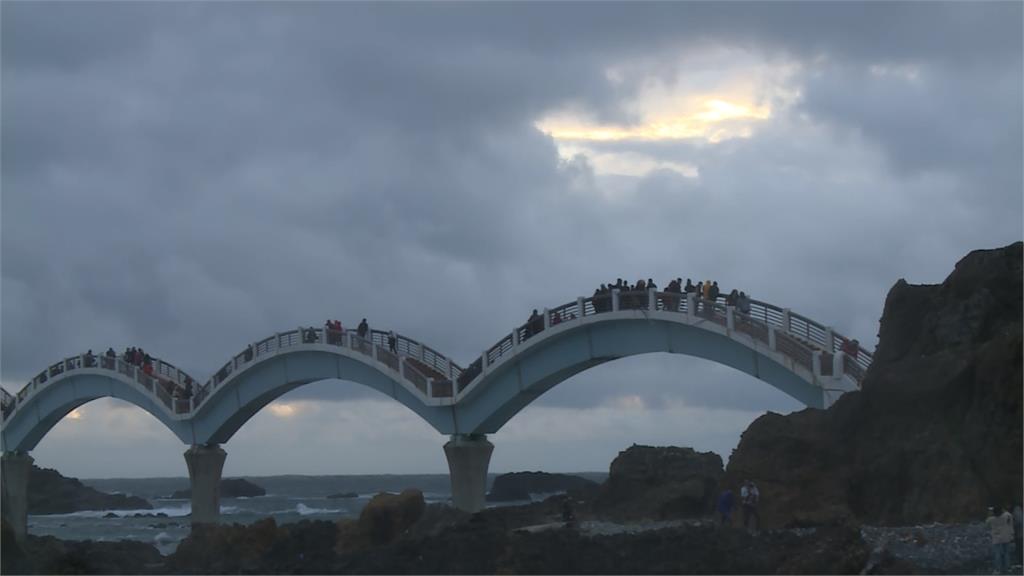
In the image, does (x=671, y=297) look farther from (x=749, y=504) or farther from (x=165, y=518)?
(x=165, y=518)

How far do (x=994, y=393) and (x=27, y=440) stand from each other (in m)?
50.4

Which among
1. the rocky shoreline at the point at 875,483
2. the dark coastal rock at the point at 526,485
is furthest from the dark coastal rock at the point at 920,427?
the dark coastal rock at the point at 526,485

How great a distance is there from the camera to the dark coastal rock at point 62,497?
101625mm

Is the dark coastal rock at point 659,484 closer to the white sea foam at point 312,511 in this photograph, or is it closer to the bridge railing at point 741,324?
the bridge railing at point 741,324

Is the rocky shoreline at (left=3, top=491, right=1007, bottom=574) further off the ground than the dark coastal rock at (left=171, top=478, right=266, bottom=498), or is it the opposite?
the dark coastal rock at (left=171, top=478, right=266, bottom=498)

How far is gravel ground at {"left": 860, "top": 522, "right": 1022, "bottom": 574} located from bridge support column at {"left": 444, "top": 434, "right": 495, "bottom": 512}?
18.6 m

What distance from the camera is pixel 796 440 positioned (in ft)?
95.7

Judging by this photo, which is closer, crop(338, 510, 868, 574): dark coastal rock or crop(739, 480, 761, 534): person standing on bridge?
crop(338, 510, 868, 574): dark coastal rock

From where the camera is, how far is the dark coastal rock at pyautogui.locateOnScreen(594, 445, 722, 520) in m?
35.5

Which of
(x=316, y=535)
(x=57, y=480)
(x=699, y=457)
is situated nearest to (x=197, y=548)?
(x=316, y=535)

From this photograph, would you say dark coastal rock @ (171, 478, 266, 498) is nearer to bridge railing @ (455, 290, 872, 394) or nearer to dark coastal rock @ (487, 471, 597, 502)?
dark coastal rock @ (487, 471, 597, 502)

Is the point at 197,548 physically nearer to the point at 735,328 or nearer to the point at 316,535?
the point at 316,535

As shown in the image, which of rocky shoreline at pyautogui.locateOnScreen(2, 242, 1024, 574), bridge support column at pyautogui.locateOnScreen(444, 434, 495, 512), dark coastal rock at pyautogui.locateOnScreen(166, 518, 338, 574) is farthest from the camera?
bridge support column at pyautogui.locateOnScreen(444, 434, 495, 512)

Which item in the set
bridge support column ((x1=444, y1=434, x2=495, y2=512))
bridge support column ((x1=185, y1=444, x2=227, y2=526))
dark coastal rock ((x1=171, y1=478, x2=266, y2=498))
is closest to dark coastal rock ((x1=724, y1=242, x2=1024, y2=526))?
bridge support column ((x1=444, y1=434, x2=495, y2=512))
